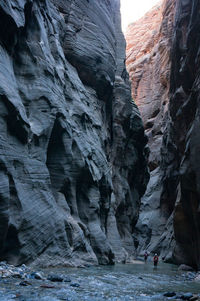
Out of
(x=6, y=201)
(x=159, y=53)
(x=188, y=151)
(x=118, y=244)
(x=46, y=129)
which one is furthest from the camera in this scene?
(x=159, y=53)

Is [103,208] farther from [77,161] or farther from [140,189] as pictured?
[140,189]

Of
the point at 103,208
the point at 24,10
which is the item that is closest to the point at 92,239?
the point at 103,208

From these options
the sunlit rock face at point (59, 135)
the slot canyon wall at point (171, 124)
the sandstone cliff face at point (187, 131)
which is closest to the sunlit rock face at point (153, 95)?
the slot canyon wall at point (171, 124)

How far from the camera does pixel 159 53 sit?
209ft

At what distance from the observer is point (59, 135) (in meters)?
18.3

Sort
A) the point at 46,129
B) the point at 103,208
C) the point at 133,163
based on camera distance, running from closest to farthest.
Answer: the point at 46,129 < the point at 103,208 < the point at 133,163

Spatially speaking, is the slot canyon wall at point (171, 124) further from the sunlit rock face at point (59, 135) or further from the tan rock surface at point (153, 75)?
the sunlit rock face at point (59, 135)

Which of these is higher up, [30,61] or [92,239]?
[30,61]

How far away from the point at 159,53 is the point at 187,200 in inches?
1909

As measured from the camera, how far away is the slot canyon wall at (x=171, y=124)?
20.3m

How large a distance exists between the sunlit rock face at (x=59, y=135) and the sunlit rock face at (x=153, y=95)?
1631 centimetres

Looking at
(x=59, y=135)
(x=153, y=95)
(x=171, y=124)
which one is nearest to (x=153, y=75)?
(x=153, y=95)

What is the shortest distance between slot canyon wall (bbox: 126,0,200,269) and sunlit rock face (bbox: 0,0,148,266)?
Result: 17.0 ft

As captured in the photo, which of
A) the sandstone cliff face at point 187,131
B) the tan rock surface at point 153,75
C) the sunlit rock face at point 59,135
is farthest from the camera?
the tan rock surface at point 153,75
